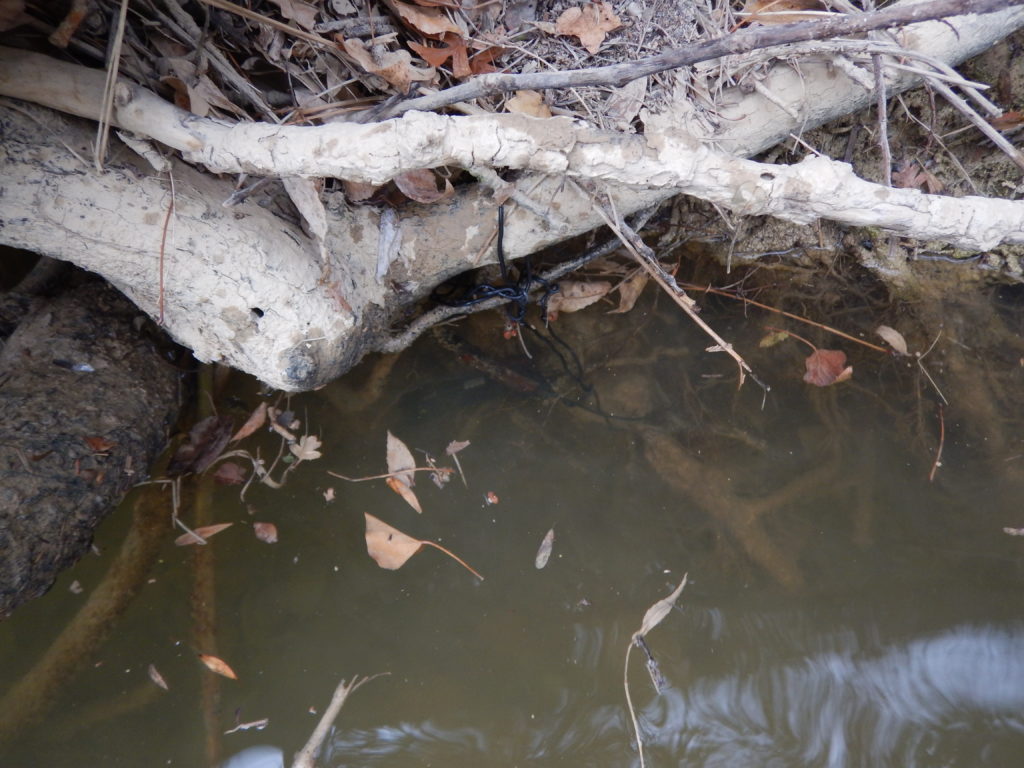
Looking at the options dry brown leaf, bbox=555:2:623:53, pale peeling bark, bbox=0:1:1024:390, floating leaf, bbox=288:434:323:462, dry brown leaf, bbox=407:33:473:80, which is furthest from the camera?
floating leaf, bbox=288:434:323:462

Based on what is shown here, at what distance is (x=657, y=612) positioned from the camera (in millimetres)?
2104

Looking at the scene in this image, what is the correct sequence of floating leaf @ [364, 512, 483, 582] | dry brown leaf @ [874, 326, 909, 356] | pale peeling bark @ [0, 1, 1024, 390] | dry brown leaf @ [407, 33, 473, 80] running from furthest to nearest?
1. dry brown leaf @ [874, 326, 909, 356]
2. floating leaf @ [364, 512, 483, 582]
3. dry brown leaf @ [407, 33, 473, 80]
4. pale peeling bark @ [0, 1, 1024, 390]

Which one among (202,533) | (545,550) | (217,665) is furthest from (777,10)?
(217,665)

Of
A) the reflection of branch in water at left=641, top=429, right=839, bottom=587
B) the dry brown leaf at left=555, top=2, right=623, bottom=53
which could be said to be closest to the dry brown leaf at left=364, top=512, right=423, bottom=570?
the reflection of branch in water at left=641, top=429, right=839, bottom=587

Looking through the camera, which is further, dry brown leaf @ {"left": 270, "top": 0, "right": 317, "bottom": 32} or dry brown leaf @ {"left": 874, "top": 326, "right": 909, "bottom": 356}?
dry brown leaf @ {"left": 874, "top": 326, "right": 909, "bottom": 356}

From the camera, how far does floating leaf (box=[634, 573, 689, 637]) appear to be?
82.4 inches

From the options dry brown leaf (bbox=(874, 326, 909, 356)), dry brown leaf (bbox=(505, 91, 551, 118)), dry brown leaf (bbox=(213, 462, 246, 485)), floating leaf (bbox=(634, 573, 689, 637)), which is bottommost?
floating leaf (bbox=(634, 573, 689, 637))

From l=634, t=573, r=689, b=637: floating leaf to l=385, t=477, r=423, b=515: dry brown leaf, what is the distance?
76 centimetres

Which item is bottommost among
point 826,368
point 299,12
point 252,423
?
point 252,423

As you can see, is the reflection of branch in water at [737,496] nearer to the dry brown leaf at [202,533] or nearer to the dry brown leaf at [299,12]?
the dry brown leaf at [202,533]

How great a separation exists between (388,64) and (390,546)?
1357mm

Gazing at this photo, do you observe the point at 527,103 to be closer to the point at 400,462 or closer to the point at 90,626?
the point at 400,462

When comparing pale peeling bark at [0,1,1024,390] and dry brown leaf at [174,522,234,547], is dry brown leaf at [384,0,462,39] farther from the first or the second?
dry brown leaf at [174,522,234,547]

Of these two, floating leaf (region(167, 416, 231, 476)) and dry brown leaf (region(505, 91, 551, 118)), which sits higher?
dry brown leaf (region(505, 91, 551, 118))
